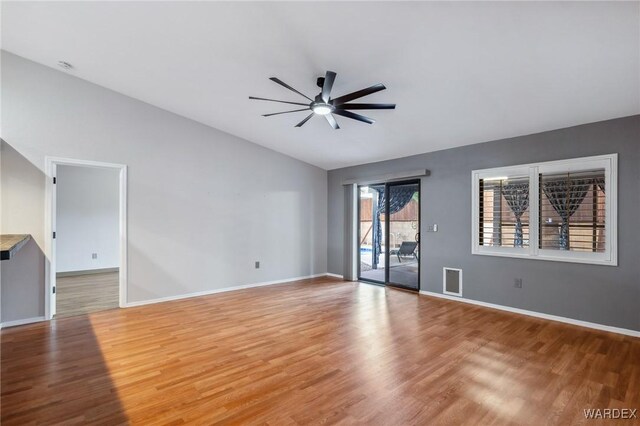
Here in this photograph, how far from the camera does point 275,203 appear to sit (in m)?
6.32

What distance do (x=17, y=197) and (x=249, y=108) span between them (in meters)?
3.24

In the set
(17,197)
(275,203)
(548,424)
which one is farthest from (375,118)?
(17,197)

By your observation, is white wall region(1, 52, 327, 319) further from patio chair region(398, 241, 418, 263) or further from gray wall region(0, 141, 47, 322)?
patio chair region(398, 241, 418, 263)

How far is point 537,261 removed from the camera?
4141mm

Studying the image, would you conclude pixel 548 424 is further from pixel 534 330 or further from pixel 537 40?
pixel 537 40

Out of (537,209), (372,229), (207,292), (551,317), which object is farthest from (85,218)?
(551,317)

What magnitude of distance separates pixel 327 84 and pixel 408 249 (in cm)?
427

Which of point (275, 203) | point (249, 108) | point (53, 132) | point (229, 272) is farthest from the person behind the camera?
point (275, 203)

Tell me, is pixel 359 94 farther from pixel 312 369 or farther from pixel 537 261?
pixel 537 261

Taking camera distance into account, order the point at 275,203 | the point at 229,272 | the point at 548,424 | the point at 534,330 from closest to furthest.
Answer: the point at 548,424 < the point at 534,330 < the point at 229,272 < the point at 275,203

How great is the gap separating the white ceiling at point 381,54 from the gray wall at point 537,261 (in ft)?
0.91

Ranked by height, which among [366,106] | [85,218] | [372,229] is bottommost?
[372,229]

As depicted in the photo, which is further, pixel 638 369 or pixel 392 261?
pixel 392 261

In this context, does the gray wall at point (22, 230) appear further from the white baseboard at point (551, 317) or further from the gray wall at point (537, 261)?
the white baseboard at point (551, 317)
